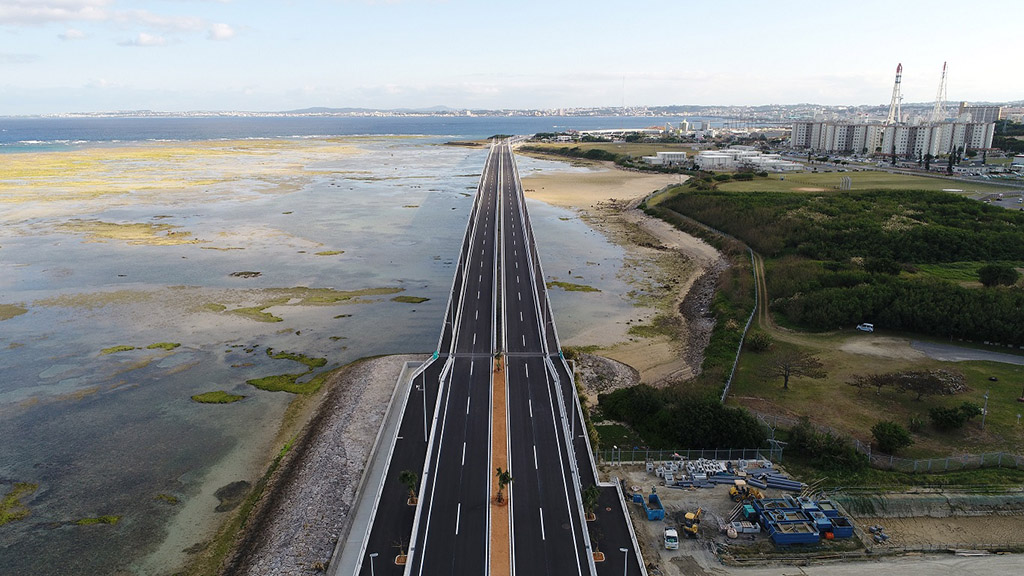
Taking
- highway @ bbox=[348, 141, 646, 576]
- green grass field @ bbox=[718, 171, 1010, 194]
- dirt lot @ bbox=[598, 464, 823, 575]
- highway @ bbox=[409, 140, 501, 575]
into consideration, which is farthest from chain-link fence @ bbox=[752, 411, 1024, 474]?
green grass field @ bbox=[718, 171, 1010, 194]

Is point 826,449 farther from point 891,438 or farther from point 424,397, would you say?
point 424,397

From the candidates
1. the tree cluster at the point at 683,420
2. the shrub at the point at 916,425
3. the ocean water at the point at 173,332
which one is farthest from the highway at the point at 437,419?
the shrub at the point at 916,425

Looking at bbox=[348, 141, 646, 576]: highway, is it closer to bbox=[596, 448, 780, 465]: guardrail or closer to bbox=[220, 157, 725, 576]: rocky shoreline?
bbox=[596, 448, 780, 465]: guardrail

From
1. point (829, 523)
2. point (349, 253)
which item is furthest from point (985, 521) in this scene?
point (349, 253)

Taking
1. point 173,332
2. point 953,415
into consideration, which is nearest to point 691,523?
point 953,415

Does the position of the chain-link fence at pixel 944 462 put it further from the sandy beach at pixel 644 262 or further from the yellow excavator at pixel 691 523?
the sandy beach at pixel 644 262

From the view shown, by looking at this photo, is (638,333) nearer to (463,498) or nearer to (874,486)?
(874,486)

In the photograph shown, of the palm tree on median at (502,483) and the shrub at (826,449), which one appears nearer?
the palm tree on median at (502,483)
